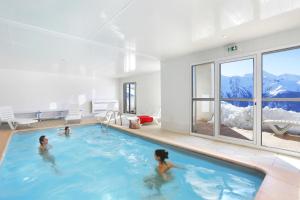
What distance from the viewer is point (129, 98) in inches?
405

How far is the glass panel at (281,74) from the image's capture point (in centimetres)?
352

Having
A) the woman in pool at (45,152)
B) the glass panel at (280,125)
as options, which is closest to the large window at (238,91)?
the glass panel at (280,125)

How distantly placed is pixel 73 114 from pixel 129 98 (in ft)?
11.8

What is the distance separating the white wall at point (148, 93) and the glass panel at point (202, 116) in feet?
9.75

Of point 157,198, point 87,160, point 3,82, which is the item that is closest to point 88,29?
point 87,160

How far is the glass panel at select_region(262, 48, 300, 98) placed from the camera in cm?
352

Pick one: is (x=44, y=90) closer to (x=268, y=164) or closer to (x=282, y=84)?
(x=268, y=164)

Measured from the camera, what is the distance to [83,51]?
4.61 m

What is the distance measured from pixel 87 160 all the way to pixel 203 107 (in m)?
3.56

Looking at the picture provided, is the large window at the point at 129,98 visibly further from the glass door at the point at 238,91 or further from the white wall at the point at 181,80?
the glass door at the point at 238,91

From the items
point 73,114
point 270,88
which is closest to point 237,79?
point 270,88

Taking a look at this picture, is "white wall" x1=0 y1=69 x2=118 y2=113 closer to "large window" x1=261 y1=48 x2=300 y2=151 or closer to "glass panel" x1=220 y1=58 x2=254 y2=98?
"glass panel" x1=220 y1=58 x2=254 y2=98

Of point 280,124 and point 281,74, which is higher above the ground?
point 281,74

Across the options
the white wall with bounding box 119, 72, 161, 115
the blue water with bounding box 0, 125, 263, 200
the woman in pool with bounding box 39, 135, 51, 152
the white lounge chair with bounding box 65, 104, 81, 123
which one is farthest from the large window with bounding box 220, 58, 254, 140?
the white lounge chair with bounding box 65, 104, 81, 123
